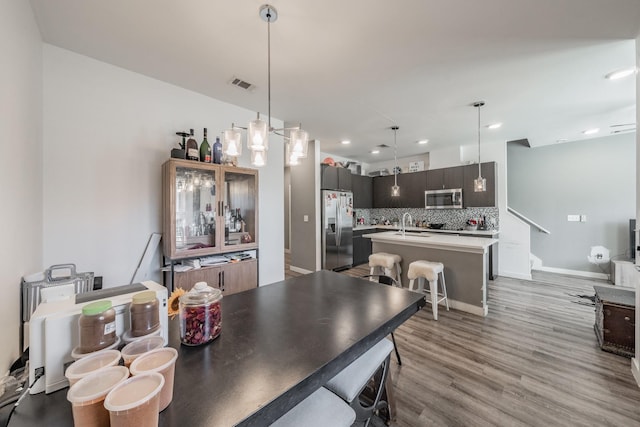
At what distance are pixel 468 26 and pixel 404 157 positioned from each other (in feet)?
15.3

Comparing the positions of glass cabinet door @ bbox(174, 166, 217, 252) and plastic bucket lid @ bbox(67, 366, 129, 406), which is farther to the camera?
glass cabinet door @ bbox(174, 166, 217, 252)

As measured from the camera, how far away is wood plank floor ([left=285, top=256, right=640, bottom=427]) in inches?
63.1

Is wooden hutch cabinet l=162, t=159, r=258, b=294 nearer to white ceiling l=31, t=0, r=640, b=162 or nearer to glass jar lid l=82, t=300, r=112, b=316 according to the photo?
white ceiling l=31, t=0, r=640, b=162

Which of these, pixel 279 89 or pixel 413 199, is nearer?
pixel 279 89

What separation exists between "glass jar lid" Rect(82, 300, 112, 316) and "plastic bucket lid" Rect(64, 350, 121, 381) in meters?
0.12

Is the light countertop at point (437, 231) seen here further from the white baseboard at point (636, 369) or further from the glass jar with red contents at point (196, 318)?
the glass jar with red contents at point (196, 318)

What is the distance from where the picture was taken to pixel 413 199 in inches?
229

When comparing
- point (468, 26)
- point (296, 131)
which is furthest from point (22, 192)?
point (468, 26)

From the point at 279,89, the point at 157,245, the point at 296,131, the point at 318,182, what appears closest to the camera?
the point at 296,131

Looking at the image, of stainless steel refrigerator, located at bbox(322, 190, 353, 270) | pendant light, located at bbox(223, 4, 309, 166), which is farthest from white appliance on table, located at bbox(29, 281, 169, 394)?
stainless steel refrigerator, located at bbox(322, 190, 353, 270)

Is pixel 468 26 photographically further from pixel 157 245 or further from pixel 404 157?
pixel 404 157

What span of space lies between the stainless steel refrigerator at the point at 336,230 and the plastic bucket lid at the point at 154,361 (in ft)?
13.7

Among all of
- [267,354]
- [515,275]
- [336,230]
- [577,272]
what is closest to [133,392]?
[267,354]

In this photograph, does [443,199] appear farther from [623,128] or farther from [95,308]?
[95,308]
